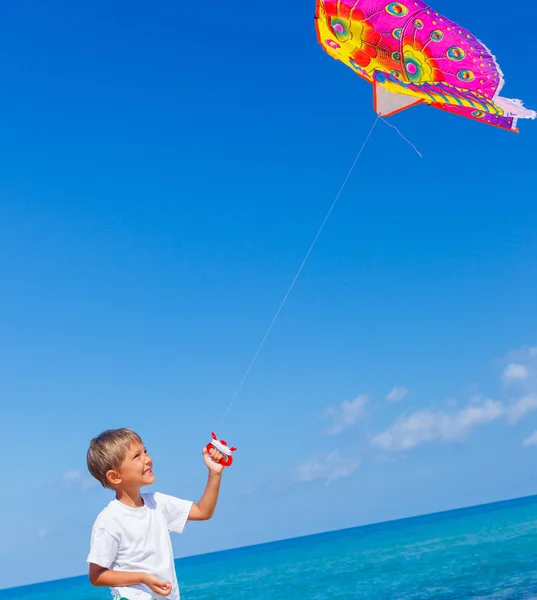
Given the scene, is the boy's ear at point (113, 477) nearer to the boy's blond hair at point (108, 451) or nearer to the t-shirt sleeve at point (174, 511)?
the boy's blond hair at point (108, 451)

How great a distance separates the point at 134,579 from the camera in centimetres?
288

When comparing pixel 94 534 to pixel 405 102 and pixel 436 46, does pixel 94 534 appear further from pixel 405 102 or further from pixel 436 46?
pixel 436 46

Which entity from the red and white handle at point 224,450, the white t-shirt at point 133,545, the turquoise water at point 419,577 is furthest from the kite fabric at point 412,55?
the turquoise water at point 419,577

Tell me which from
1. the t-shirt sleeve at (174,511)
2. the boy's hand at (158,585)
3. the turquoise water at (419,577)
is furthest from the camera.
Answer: the turquoise water at (419,577)

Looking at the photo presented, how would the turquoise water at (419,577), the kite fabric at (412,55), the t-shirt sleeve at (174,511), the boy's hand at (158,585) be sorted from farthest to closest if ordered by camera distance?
the turquoise water at (419,577) < the kite fabric at (412,55) < the t-shirt sleeve at (174,511) < the boy's hand at (158,585)

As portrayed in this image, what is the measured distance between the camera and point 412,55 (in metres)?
7.39

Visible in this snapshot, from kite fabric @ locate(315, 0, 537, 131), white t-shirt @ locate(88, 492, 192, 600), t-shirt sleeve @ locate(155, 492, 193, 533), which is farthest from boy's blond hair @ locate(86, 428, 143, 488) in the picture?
kite fabric @ locate(315, 0, 537, 131)

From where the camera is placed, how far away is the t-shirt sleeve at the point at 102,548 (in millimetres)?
2867

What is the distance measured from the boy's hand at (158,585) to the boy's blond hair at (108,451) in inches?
15.3

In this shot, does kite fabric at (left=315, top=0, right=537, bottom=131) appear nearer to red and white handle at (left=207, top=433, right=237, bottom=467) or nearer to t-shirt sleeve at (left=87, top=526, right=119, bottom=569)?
red and white handle at (left=207, top=433, right=237, bottom=467)

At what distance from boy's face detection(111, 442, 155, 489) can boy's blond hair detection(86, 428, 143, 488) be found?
0.8 inches

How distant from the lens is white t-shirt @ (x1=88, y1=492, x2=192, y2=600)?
9.48ft

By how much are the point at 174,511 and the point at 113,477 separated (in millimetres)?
378

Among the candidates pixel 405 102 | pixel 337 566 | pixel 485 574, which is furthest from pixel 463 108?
pixel 337 566
